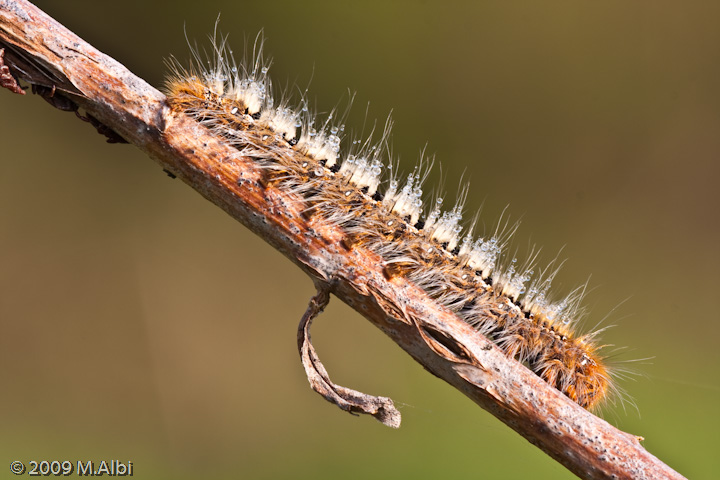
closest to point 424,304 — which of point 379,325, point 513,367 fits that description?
point 379,325

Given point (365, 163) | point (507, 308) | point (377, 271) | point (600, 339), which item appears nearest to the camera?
point (377, 271)

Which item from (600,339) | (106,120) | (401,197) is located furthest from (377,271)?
(600,339)

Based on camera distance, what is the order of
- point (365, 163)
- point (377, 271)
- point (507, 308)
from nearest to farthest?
1. point (377, 271)
2. point (365, 163)
3. point (507, 308)

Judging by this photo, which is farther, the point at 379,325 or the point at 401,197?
the point at 401,197

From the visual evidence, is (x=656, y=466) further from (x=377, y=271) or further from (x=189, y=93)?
(x=189, y=93)

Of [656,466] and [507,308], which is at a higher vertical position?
[507,308]

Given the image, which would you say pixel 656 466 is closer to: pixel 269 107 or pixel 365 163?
pixel 365 163

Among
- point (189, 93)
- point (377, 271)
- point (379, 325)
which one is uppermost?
point (189, 93)
